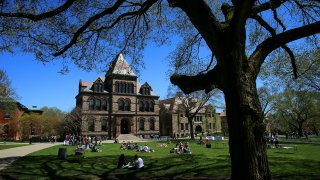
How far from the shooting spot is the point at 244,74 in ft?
24.0

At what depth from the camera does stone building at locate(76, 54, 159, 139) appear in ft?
192

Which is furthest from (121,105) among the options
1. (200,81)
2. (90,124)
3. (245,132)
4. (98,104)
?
(245,132)

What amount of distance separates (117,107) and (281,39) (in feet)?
183

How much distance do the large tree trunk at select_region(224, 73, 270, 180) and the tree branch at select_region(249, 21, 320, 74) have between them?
2.92ft

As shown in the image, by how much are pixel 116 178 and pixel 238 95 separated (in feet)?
27.3

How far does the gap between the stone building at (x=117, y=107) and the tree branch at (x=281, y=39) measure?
50.8 metres

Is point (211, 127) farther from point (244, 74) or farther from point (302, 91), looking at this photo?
point (244, 74)

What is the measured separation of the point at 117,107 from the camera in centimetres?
6169

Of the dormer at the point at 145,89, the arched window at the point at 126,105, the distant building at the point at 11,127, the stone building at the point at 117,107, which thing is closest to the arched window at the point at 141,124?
the stone building at the point at 117,107

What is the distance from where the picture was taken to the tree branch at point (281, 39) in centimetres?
771

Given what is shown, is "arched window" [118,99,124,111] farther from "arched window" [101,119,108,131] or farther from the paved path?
the paved path

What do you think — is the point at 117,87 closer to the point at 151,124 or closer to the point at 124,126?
the point at 124,126

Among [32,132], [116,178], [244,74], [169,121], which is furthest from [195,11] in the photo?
[169,121]

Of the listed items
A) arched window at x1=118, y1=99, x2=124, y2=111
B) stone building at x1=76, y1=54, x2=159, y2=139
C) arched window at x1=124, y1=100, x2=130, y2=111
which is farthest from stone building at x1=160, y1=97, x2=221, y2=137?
arched window at x1=118, y1=99, x2=124, y2=111
